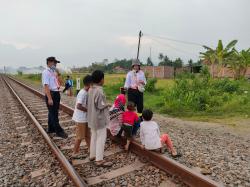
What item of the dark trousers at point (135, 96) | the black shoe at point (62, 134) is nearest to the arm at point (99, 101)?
the black shoe at point (62, 134)

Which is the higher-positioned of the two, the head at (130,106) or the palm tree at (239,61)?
the palm tree at (239,61)

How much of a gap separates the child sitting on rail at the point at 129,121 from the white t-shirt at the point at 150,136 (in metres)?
0.40

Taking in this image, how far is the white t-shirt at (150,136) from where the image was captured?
16.0ft

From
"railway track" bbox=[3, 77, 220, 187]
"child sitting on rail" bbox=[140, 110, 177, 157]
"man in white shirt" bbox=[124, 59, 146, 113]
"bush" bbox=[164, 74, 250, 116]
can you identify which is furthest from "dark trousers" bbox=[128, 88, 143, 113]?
"bush" bbox=[164, 74, 250, 116]

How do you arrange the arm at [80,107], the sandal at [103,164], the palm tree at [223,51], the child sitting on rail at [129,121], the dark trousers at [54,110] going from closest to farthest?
1. the sandal at [103,164]
2. the arm at [80,107]
3. the child sitting on rail at [129,121]
4. the dark trousers at [54,110]
5. the palm tree at [223,51]

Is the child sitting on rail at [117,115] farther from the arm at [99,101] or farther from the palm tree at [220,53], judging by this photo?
the palm tree at [220,53]

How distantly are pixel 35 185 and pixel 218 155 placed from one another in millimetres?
3238

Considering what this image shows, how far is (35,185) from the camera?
409 cm

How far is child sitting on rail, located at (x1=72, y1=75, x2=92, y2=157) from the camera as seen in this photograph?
4.83 m

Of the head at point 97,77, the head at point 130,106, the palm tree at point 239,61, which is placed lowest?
the head at point 130,106

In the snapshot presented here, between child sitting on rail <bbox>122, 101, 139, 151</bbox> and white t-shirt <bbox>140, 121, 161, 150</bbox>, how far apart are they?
40 cm

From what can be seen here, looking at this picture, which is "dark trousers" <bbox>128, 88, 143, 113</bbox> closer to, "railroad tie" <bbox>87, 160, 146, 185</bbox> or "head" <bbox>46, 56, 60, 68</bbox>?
"head" <bbox>46, 56, 60, 68</bbox>

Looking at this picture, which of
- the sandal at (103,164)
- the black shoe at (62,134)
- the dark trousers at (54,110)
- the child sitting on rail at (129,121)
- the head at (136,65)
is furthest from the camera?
the head at (136,65)

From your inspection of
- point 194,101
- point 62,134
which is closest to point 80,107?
A: point 62,134
